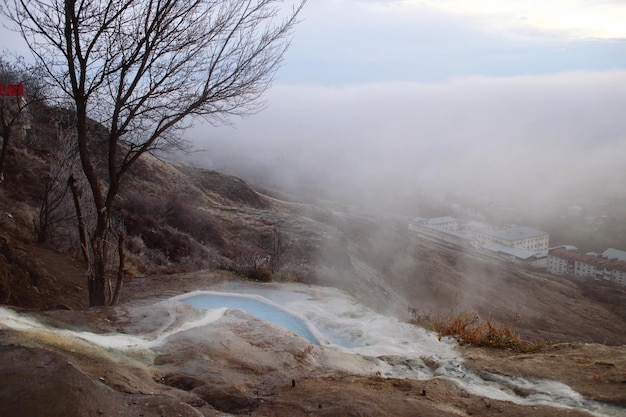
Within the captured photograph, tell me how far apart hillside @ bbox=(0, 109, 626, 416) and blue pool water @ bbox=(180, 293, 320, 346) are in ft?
2.35

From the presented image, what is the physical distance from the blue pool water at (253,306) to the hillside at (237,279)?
0.72m

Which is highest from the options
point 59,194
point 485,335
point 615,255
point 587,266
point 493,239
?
point 59,194

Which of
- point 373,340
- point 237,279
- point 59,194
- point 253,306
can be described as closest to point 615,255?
point 237,279

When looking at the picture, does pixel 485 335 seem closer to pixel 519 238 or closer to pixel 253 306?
pixel 253 306

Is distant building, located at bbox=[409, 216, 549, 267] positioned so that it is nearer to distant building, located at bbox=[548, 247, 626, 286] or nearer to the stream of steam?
distant building, located at bbox=[548, 247, 626, 286]

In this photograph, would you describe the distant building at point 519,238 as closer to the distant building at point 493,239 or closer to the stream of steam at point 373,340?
the distant building at point 493,239

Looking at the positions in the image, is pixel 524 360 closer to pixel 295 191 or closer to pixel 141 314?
pixel 141 314

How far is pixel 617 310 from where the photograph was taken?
77.0 feet

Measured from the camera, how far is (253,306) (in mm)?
8164

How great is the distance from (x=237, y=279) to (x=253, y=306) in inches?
83.3

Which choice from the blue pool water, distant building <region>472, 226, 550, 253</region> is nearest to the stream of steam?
the blue pool water

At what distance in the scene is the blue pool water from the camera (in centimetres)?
734

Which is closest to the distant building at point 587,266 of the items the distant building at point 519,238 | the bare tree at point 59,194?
the distant building at point 519,238

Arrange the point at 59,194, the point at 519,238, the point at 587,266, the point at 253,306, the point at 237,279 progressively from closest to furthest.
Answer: the point at 253,306, the point at 237,279, the point at 59,194, the point at 587,266, the point at 519,238
